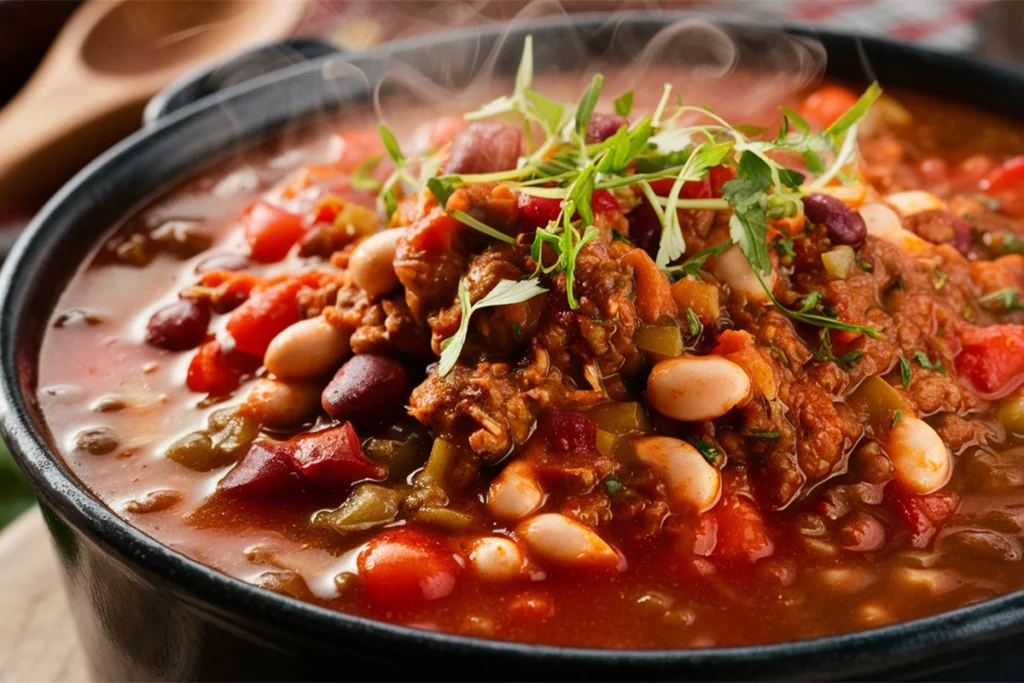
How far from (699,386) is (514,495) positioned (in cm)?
56

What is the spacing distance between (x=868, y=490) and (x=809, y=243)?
75 centimetres

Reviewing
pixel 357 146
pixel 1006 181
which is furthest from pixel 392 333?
pixel 1006 181

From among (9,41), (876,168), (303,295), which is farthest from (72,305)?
(9,41)

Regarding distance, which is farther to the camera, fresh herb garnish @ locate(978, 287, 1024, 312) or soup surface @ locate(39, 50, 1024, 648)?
fresh herb garnish @ locate(978, 287, 1024, 312)

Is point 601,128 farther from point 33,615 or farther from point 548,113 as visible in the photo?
point 33,615

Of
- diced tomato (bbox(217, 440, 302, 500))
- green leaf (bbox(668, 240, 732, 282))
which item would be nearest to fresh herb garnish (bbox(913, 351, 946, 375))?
green leaf (bbox(668, 240, 732, 282))

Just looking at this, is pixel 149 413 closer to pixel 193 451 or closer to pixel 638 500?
pixel 193 451

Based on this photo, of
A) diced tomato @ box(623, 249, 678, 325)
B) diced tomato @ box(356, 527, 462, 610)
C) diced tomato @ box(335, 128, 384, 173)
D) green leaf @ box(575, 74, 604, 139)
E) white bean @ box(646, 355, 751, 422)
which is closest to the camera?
diced tomato @ box(356, 527, 462, 610)

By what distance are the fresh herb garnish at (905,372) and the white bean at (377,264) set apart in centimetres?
148

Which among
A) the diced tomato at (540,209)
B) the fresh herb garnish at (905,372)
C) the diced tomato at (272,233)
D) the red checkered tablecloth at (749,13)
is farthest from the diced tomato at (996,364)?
the red checkered tablecloth at (749,13)

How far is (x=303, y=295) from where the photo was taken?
3.52 m

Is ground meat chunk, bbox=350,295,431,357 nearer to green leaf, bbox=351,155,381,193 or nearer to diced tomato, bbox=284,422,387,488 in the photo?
diced tomato, bbox=284,422,387,488

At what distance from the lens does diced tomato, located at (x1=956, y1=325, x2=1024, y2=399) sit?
3.29 m

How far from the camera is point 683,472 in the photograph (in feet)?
9.34
